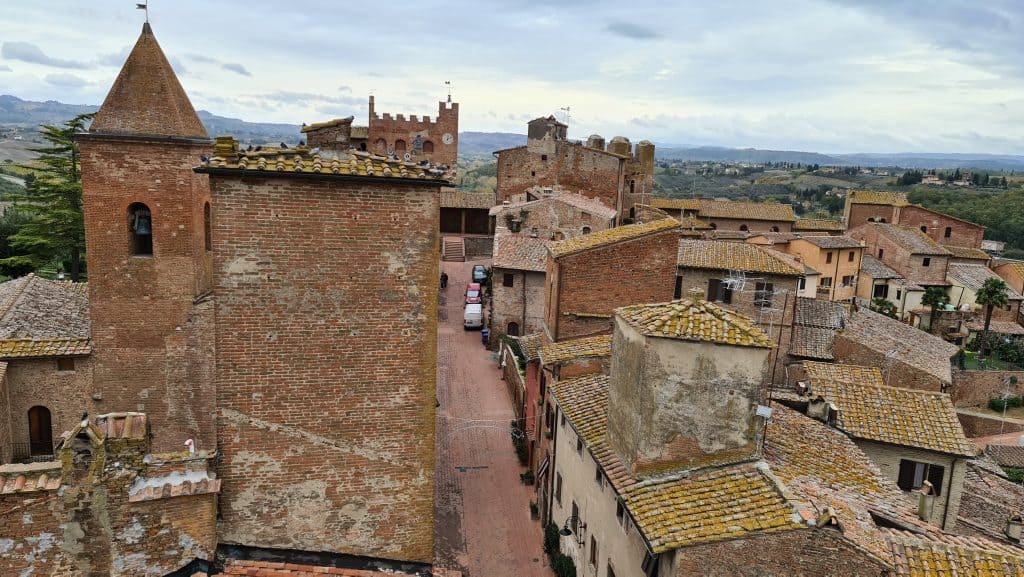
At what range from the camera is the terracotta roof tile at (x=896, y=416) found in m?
16.5

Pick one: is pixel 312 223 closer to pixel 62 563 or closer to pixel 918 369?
pixel 62 563

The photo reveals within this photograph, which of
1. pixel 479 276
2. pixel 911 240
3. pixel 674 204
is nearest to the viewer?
pixel 479 276

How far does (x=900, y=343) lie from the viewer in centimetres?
3216

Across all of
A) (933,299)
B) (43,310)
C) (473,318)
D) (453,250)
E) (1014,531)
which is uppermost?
(43,310)

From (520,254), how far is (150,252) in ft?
67.5

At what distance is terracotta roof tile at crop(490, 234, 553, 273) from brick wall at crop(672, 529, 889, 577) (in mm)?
23278

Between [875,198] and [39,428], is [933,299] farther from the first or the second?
[39,428]

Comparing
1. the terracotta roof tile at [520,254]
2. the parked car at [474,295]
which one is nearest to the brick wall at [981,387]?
the terracotta roof tile at [520,254]

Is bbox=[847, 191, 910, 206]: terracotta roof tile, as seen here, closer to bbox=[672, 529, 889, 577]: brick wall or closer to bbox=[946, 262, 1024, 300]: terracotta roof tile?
bbox=[946, 262, 1024, 300]: terracotta roof tile

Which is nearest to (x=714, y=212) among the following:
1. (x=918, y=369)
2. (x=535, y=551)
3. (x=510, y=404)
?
(x=918, y=369)

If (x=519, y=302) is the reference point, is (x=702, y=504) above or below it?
above

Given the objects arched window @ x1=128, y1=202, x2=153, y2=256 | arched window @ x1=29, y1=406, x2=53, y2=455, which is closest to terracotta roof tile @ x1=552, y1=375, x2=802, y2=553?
arched window @ x1=128, y1=202, x2=153, y2=256

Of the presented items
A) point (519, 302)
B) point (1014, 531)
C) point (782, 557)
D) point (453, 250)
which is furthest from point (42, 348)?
point (453, 250)

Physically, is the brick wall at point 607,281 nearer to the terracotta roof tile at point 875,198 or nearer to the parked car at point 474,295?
the parked car at point 474,295
